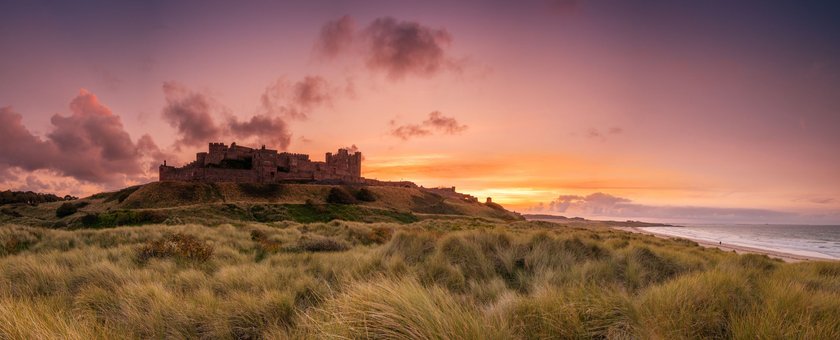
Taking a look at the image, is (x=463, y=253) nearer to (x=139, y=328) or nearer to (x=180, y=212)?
(x=139, y=328)

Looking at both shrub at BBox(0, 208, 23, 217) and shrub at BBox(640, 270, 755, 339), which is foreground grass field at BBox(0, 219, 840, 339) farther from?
shrub at BBox(0, 208, 23, 217)

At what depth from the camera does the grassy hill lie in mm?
38969

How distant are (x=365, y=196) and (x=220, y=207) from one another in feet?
97.9

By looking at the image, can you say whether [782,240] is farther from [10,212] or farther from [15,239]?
[10,212]

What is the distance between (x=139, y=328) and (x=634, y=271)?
7455 millimetres

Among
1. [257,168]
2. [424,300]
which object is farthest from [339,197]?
[424,300]

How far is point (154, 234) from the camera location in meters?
13.7

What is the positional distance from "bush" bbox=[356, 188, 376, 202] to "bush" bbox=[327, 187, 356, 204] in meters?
3.26

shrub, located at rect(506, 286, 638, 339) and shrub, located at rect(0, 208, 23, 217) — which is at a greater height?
shrub, located at rect(506, 286, 638, 339)

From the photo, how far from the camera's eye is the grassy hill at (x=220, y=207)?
3897 centimetres

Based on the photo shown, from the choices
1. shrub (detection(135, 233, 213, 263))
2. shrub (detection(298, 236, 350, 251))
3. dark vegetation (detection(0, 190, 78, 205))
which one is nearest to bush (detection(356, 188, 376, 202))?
dark vegetation (detection(0, 190, 78, 205))

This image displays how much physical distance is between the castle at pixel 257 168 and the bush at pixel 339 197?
61.0 ft

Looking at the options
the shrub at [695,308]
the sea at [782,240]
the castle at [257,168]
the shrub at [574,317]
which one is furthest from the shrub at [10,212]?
the sea at [782,240]

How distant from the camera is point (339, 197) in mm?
66688
